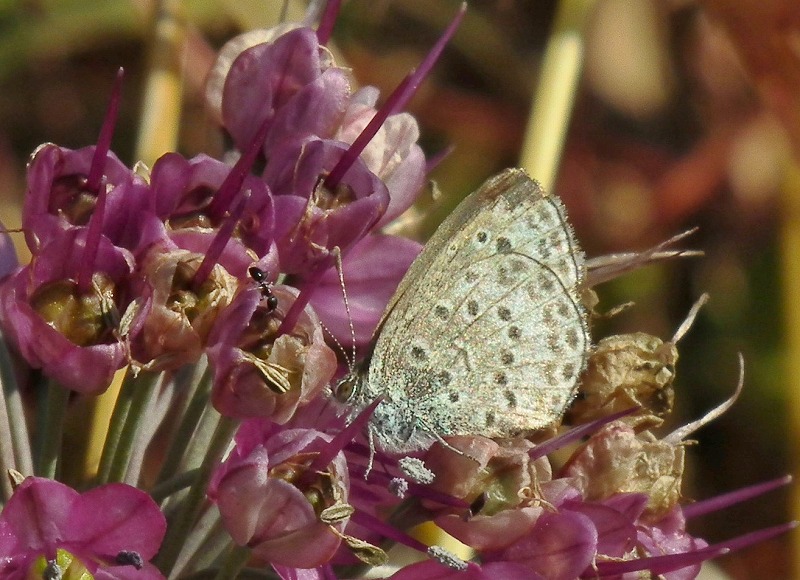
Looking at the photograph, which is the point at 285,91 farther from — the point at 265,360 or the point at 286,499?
the point at 286,499

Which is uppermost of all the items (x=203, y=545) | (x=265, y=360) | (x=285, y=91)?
(x=285, y=91)

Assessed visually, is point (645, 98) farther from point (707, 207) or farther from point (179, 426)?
point (179, 426)

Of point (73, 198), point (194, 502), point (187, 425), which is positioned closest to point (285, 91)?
point (73, 198)

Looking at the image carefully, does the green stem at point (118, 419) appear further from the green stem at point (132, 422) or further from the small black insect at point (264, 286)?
the small black insect at point (264, 286)

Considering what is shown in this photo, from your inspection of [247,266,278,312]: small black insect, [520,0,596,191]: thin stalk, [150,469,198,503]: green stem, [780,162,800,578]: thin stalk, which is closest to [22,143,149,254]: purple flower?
[247,266,278,312]: small black insect

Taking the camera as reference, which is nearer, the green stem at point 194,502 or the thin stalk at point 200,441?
the green stem at point 194,502

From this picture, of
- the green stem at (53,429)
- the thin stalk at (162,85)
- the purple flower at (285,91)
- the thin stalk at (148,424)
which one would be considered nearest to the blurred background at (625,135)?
the thin stalk at (162,85)

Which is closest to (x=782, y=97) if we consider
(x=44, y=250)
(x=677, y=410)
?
Result: (x=677, y=410)
